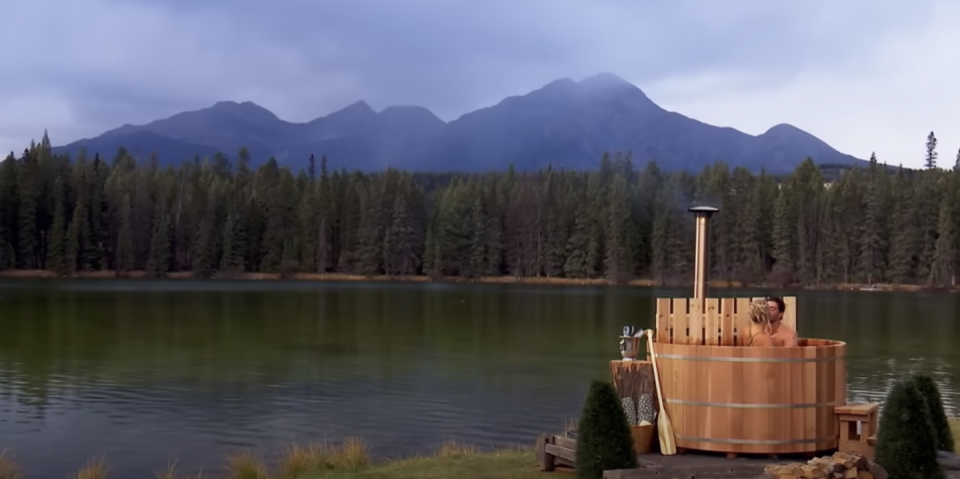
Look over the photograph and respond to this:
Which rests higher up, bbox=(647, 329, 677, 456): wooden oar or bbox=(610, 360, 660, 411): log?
→ bbox=(610, 360, 660, 411): log

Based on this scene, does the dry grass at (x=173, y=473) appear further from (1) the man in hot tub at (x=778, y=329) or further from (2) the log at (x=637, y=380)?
(1) the man in hot tub at (x=778, y=329)

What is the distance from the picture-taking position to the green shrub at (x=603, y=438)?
→ 1006cm

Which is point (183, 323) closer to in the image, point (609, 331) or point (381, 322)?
point (381, 322)

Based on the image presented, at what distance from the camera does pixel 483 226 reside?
456 ft

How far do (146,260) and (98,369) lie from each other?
364 feet

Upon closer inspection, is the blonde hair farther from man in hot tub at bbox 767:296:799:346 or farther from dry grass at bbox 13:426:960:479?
dry grass at bbox 13:426:960:479

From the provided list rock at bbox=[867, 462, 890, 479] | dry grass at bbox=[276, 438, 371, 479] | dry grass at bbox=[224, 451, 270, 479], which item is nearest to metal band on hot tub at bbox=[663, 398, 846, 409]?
rock at bbox=[867, 462, 890, 479]

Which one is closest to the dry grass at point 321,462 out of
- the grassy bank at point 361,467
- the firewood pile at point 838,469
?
the grassy bank at point 361,467

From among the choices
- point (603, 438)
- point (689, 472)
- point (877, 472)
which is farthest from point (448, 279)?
point (877, 472)

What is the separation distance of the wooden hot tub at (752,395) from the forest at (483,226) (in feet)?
369

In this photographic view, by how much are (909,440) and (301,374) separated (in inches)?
828

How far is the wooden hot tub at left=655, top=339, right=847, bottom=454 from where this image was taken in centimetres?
1084

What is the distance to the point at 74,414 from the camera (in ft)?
Result: 71.4

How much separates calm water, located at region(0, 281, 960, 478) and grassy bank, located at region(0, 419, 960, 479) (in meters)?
2.14
